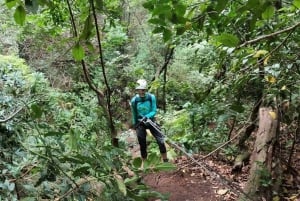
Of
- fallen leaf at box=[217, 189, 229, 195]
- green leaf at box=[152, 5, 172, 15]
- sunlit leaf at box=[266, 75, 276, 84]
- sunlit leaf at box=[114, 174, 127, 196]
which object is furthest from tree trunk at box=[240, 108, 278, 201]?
sunlit leaf at box=[114, 174, 127, 196]

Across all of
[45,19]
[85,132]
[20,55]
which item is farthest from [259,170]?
[20,55]

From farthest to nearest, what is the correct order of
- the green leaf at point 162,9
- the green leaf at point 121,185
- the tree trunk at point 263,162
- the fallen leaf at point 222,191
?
the fallen leaf at point 222,191 → the tree trunk at point 263,162 → the green leaf at point 162,9 → the green leaf at point 121,185

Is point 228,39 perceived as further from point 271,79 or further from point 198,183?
point 198,183

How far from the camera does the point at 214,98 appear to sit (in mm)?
2516

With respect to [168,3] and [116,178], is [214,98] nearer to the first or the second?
[168,3]

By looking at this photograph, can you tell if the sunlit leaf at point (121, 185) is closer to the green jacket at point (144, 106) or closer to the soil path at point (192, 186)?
the soil path at point (192, 186)

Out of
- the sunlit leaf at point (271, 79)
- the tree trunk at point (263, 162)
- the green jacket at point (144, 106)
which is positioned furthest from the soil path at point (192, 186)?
the sunlit leaf at point (271, 79)

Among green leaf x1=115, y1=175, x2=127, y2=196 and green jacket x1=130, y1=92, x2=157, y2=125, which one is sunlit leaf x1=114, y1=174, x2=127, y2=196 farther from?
green jacket x1=130, y1=92, x2=157, y2=125

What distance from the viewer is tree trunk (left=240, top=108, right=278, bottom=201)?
4074mm

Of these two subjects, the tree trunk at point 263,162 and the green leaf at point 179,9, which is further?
the tree trunk at point 263,162

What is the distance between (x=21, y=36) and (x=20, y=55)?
1262 millimetres

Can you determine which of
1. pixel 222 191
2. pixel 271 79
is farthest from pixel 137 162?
pixel 222 191

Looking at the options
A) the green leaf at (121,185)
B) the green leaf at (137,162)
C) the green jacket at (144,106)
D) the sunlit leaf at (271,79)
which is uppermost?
the sunlit leaf at (271,79)

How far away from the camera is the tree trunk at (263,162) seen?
4.07 metres
